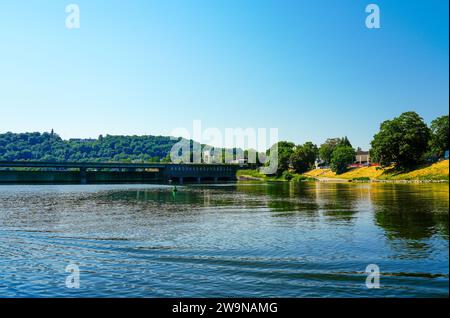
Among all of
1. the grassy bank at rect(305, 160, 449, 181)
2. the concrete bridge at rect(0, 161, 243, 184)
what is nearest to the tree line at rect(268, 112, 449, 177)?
the grassy bank at rect(305, 160, 449, 181)

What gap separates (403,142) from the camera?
481 ft

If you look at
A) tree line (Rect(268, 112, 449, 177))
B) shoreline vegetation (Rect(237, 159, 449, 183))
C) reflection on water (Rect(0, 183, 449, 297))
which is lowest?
reflection on water (Rect(0, 183, 449, 297))

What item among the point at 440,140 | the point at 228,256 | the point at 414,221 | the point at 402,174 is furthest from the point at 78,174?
the point at 228,256

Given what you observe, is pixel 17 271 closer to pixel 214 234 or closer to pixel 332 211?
pixel 214 234

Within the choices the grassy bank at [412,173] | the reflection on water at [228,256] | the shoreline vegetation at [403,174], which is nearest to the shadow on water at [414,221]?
the reflection on water at [228,256]

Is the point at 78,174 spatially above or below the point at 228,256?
above

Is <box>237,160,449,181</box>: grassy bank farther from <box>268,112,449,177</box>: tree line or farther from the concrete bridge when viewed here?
the concrete bridge

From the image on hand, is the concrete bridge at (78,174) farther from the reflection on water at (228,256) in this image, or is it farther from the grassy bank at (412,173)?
the reflection on water at (228,256)

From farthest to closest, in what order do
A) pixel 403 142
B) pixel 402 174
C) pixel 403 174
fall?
pixel 403 142
pixel 402 174
pixel 403 174

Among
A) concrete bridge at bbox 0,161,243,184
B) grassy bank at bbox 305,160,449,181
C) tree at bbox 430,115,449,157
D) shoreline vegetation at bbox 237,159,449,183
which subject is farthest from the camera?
concrete bridge at bbox 0,161,243,184

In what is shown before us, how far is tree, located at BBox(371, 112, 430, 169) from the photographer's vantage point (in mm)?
146000

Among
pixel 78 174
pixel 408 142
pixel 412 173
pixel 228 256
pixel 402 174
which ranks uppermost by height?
pixel 408 142

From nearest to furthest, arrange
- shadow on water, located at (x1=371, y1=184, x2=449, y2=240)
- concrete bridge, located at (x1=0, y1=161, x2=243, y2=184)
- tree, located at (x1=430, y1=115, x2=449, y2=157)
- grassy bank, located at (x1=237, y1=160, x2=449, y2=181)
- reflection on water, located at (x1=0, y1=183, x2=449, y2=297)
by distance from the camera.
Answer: reflection on water, located at (x1=0, y1=183, x2=449, y2=297) → shadow on water, located at (x1=371, y1=184, x2=449, y2=240) → grassy bank, located at (x1=237, y1=160, x2=449, y2=181) → tree, located at (x1=430, y1=115, x2=449, y2=157) → concrete bridge, located at (x1=0, y1=161, x2=243, y2=184)

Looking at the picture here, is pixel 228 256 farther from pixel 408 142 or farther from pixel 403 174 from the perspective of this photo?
pixel 408 142
